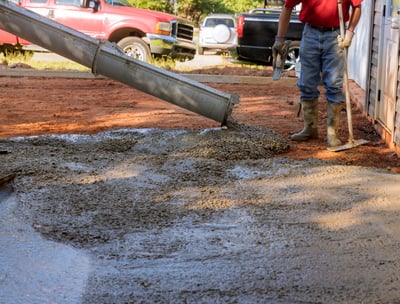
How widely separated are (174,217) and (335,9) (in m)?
3.64

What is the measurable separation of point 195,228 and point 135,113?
19.4 feet

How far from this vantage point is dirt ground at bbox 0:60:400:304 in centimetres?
410

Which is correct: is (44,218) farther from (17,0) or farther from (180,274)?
(17,0)

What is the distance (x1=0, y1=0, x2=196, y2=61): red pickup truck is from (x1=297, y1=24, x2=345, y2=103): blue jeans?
10.1 meters

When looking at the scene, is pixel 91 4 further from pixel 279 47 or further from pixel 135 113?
pixel 279 47

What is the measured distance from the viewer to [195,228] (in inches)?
202

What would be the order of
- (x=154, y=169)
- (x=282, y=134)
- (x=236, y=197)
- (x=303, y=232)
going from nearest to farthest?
1. (x=303, y=232)
2. (x=236, y=197)
3. (x=154, y=169)
4. (x=282, y=134)

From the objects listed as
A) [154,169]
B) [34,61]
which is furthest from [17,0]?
[154,169]

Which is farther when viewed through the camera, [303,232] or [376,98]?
[376,98]

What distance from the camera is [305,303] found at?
3.85m

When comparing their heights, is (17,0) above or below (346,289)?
above

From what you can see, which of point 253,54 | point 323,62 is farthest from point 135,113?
point 253,54

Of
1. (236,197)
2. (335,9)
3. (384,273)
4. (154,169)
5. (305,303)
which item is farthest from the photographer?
(335,9)

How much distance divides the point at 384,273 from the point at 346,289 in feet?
1.12
